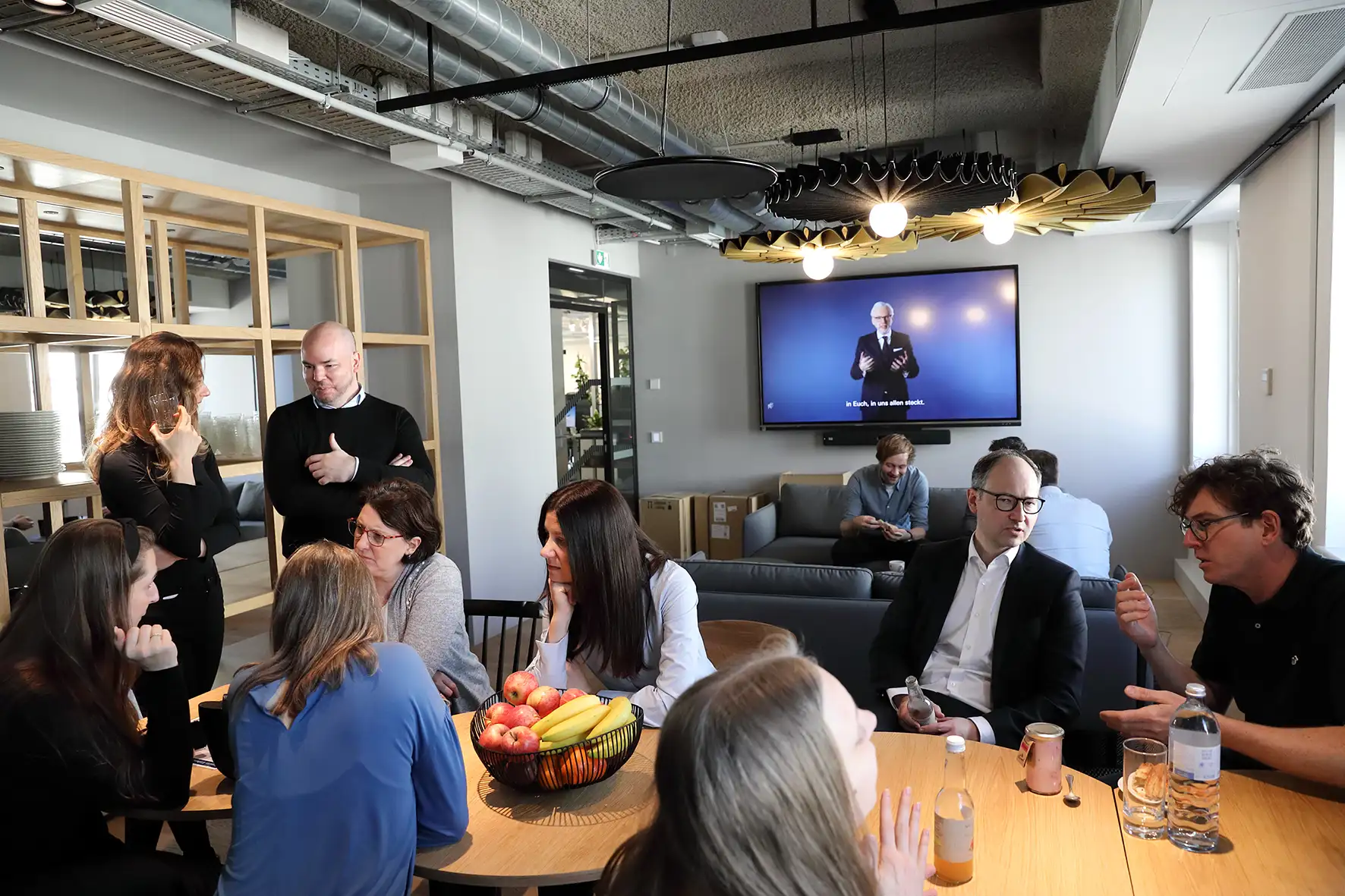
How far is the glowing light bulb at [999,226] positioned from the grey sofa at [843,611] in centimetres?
206

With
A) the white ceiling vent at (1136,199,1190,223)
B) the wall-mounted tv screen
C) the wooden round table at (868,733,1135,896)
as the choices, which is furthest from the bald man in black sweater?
the wall-mounted tv screen

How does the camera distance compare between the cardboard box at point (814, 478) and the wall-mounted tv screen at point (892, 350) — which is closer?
the wall-mounted tv screen at point (892, 350)

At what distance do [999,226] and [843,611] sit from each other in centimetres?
232

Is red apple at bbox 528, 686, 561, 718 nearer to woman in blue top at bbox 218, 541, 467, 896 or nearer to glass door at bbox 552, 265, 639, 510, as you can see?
woman in blue top at bbox 218, 541, 467, 896

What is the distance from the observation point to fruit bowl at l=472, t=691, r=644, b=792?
1673 mm

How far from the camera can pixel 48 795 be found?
1715 mm

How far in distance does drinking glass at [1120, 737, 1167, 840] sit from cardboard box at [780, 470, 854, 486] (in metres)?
5.97

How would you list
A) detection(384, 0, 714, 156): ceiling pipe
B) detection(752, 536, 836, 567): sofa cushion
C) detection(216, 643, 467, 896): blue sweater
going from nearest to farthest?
detection(216, 643, 467, 896): blue sweater < detection(384, 0, 714, 156): ceiling pipe < detection(752, 536, 836, 567): sofa cushion

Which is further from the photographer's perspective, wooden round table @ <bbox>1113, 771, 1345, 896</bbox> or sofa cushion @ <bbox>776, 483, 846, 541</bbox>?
sofa cushion @ <bbox>776, 483, 846, 541</bbox>

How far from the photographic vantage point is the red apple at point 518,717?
1745mm

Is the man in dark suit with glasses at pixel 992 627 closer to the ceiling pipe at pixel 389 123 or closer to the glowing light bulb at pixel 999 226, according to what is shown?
the glowing light bulb at pixel 999 226

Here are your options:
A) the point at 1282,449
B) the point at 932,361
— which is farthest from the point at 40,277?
the point at 932,361

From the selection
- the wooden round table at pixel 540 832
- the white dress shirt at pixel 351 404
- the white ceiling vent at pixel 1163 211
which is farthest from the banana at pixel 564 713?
the white ceiling vent at pixel 1163 211

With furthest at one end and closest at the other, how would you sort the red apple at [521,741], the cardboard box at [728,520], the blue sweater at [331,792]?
the cardboard box at [728,520] → the red apple at [521,741] → the blue sweater at [331,792]
